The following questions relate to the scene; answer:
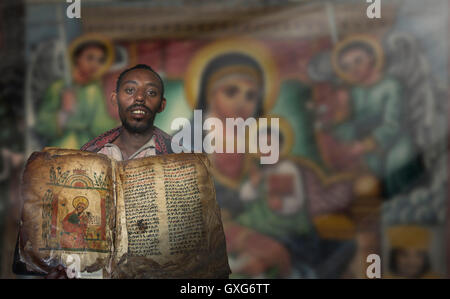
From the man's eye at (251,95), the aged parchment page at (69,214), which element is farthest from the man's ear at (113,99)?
the man's eye at (251,95)

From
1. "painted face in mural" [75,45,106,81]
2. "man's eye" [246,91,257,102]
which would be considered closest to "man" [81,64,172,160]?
"painted face in mural" [75,45,106,81]

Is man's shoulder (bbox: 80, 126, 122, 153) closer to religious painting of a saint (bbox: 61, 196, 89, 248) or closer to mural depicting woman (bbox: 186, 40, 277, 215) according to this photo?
religious painting of a saint (bbox: 61, 196, 89, 248)

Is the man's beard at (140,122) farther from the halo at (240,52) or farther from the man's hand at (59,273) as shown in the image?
the man's hand at (59,273)

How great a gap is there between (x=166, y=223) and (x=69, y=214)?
58 cm

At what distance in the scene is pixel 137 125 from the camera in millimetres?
2723

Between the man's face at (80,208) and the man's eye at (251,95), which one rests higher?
the man's eye at (251,95)

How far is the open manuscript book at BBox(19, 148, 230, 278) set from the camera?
8.48 ft

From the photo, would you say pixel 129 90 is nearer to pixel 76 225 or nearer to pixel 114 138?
pixel 114 138

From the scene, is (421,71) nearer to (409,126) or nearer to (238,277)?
(409,126)

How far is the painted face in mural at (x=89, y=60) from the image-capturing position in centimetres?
277

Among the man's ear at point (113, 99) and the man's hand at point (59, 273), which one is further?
the man's ear at point (113, 99)

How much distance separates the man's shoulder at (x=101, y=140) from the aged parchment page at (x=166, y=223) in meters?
0.18
